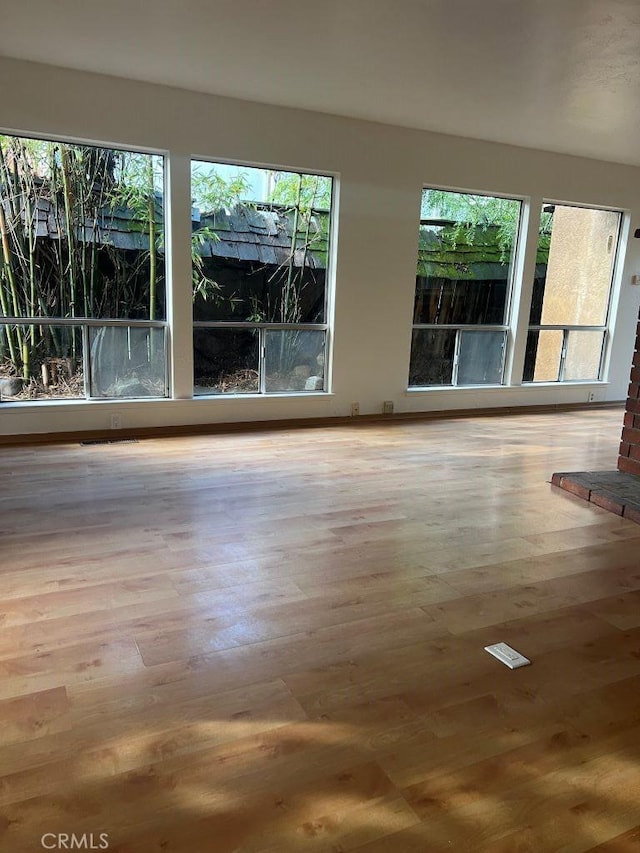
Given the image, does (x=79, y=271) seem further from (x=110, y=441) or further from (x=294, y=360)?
(x=294, y=360)

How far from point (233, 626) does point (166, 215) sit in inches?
152

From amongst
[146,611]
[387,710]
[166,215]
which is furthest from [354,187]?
[387,710]

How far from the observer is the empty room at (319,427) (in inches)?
61.2

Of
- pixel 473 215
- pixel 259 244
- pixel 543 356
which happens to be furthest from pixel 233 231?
pixel 543 356

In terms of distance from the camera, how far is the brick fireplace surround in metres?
3.60

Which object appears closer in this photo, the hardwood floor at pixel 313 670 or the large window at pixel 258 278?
the hardwood floor at pixel 313 670

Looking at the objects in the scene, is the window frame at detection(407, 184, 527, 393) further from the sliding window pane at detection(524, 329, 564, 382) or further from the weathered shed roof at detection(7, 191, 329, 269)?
the weathered shed roof at detection(7, 191, 329, 269)

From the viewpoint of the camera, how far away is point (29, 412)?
4758 mm

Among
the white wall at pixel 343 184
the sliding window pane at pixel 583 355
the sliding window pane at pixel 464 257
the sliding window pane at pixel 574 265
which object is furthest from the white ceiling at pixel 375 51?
the sliding window pane at pixel 583 355

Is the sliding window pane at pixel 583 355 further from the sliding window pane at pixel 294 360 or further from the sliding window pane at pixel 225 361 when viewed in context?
the sliding window pane at pixel 225 361

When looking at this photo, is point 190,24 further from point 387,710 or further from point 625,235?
point 625,235

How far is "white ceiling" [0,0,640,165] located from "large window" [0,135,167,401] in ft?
2.40

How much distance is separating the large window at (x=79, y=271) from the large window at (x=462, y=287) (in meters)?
2.68

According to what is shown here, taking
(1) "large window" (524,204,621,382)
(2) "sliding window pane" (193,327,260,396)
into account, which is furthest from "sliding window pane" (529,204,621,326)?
(2) "sliding window pane" (193,327,260,396)
